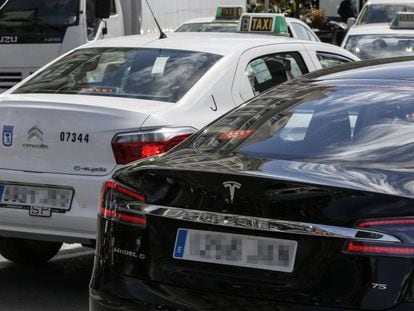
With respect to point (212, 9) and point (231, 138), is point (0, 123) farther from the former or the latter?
point (212, 9)

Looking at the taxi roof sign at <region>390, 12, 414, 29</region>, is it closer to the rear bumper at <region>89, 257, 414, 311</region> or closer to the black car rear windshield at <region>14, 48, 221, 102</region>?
the black car rear windshield at <region>14, 48, 221, 102</region>

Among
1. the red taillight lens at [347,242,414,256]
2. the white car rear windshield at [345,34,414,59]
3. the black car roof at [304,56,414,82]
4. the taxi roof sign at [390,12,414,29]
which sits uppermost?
the black car roof at [304,56,414,82]

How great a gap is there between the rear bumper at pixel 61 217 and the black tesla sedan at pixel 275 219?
54.1 inches

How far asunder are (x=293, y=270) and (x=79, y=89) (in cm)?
329

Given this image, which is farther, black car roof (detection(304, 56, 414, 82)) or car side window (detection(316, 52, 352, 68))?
car side window (detection(316, 52, 352, 68))

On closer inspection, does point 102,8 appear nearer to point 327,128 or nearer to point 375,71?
point 375,71

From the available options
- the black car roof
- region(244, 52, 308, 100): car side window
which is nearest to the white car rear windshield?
region(244, 52, 308, 100): car side window

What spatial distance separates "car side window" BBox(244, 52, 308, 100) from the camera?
6.97 meters

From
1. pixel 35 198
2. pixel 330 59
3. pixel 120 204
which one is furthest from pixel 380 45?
pixel 120 204

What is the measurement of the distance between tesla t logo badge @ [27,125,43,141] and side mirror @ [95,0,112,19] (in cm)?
827

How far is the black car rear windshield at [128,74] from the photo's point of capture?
6.43 meters

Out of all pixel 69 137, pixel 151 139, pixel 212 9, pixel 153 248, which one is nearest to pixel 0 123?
pixel 69 137

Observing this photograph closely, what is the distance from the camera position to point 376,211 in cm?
350

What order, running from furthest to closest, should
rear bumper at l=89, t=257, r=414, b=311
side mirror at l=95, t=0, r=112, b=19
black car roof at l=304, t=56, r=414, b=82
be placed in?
side mirror at l=95, t=0, r=112, b=19 → black car roof at l=304, t=56, r=414, b=82 → rear bumper at l=89, t=257, r=414, b=311
